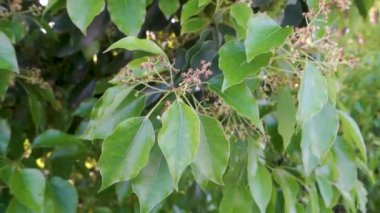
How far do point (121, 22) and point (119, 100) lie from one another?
0.12 meters

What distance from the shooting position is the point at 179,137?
2.25ft

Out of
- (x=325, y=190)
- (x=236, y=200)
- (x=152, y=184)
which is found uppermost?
(x=152, y=184)

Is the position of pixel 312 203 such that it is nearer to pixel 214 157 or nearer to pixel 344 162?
pixel 344 162

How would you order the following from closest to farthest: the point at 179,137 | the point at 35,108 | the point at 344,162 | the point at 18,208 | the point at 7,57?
the point at 179,137
the point at 7,57
the point at 18,208
the point at 344,162
the point at 35,108

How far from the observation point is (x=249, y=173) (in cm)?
85

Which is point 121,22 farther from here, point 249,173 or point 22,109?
point 22,109

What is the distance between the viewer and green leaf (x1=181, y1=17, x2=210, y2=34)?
37.7 inches

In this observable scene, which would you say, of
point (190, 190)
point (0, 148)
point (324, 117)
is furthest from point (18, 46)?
point (324, 117)

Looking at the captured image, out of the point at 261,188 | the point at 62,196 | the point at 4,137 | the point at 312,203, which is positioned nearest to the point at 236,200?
the point at 261,188

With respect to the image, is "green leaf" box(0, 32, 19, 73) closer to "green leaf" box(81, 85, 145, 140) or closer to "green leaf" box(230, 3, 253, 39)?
"green leaf" box(81, 85, 145, 140)

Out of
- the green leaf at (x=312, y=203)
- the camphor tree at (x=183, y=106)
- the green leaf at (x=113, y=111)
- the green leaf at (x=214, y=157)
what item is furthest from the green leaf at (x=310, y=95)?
the green leaf at (x=312, y=203)

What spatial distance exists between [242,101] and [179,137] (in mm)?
110

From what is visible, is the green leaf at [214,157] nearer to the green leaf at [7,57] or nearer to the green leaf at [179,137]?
the green leaf at [179,137]

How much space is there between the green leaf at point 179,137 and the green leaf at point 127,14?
200 mm
